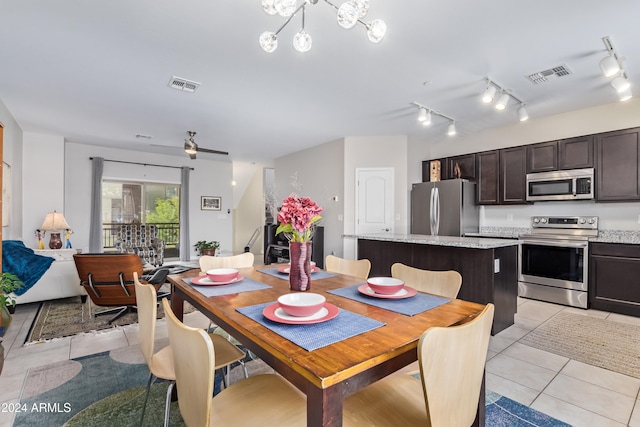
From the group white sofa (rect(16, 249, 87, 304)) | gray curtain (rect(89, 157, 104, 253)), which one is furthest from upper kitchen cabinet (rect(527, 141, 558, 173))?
gray curtain (rect(89, 157, 104, 253))

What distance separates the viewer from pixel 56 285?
11.9 feet

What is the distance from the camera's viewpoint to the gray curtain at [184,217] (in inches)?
283

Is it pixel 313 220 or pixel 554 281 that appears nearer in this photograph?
pixel 313 220

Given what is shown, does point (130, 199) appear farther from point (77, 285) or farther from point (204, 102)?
point (204, 102)

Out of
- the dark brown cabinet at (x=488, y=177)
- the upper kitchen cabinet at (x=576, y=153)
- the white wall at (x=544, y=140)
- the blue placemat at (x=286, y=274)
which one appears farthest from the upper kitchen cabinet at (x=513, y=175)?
the blue placemat at (x=286, y=274)

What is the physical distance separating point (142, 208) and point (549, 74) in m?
7.68

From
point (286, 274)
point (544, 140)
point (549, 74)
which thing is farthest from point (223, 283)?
point (544, 140)

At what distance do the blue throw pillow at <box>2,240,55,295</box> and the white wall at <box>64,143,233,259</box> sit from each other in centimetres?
295

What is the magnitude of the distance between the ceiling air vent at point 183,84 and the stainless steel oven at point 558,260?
429cm

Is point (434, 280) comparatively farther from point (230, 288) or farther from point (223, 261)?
point (223, 261)

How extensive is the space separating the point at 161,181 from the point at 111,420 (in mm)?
6268

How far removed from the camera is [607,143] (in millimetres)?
3816

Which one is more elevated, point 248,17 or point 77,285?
point 248,17

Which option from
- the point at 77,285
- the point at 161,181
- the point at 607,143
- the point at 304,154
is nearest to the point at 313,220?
the point at 77,285
